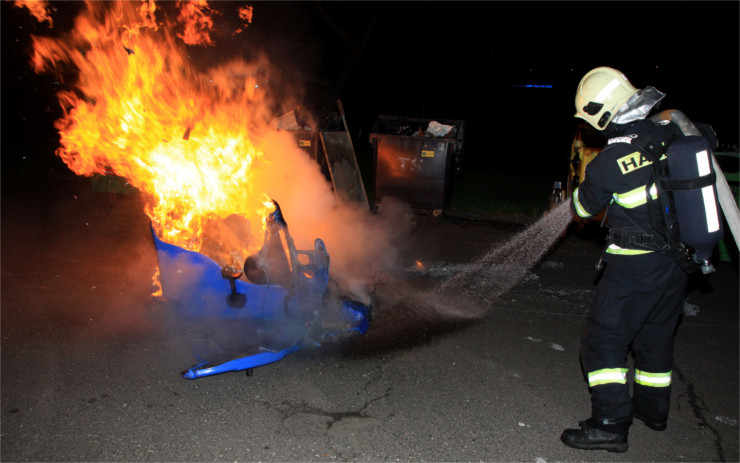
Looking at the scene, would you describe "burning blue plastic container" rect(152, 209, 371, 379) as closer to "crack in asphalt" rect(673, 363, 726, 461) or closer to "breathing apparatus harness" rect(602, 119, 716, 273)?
"breathing apparatus harness" rect(602, 119, 716, 273)

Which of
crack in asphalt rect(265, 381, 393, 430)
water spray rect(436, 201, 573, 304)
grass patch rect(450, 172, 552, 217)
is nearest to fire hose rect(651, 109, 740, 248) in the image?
water spray rect(436, 201, 573, 304)

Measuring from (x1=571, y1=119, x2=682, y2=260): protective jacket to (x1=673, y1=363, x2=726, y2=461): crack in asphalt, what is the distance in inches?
52.5

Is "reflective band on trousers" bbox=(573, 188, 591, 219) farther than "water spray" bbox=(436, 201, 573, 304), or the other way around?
"water spray" bbox=(436, 201, 573, 304)

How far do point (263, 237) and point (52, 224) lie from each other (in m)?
5.19

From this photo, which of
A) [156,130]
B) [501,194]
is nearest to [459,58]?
[501,194]

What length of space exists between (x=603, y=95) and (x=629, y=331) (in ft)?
4.69

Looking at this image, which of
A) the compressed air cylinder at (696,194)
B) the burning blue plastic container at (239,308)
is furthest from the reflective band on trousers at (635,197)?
the burning blue plastic container at (239,308)

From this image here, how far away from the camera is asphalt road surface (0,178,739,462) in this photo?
307cm

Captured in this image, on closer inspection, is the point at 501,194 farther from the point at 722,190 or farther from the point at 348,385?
the point at 348,385

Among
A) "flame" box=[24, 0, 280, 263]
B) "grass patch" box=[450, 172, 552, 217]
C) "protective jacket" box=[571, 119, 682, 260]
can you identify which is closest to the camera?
"protective jacket" box=[571, 119, 682, 260]

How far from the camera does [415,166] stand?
9227mm

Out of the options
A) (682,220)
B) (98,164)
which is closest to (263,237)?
(98,164)

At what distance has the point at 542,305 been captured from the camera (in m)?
5.30

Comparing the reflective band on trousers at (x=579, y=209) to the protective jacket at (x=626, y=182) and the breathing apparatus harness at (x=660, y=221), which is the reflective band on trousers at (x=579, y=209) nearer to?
the protective jacket at (x=626, y=182)
